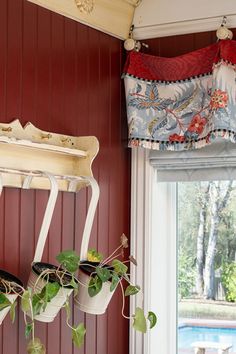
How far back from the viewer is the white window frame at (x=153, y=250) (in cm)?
275

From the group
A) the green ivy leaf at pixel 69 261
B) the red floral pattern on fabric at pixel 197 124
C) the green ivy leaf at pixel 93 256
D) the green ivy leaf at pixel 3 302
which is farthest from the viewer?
the red floral pattern on fabric at pixel 197 124

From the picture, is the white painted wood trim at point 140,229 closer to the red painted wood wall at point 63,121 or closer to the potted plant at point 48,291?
the red painted wood wall at point 63,121

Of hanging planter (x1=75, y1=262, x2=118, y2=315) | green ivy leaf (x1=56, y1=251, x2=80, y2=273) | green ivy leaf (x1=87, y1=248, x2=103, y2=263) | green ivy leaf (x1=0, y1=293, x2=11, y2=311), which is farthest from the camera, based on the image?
green ivy leaf (x1=87, y1=248, x2=103, y2=263)

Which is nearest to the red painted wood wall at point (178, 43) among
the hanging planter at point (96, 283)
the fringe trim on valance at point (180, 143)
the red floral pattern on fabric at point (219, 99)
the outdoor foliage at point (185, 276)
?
the red floral pattern on fabric at point (219, 99)

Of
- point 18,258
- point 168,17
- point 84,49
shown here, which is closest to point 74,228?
point 18,258

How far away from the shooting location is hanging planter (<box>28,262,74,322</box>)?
79.7 inches

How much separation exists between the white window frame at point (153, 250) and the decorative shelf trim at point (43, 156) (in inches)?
15.1

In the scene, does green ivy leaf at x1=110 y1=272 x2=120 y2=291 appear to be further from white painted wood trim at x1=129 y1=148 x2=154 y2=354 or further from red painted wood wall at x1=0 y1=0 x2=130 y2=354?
white painted wood trim at x1=129 y1=148 x2=154 y2=354

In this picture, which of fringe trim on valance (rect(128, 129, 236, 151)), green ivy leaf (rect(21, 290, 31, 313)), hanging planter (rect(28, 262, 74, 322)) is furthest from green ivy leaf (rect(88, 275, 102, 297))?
fringe trim on valance (rect(128, 129, 236, 151))

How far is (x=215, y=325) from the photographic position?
2764mm

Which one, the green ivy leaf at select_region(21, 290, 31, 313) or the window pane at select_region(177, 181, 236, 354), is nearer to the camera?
the green ivy leaf at select_region(21, 290, 31, 313)

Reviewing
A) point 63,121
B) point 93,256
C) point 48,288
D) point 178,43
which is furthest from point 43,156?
point 178,43

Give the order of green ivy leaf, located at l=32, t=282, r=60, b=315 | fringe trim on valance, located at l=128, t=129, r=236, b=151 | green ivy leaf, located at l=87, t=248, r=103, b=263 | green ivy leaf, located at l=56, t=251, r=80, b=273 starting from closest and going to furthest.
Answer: green ivy leaf, located at l=32, t=282, r=60, b=315 < green ivy leaf, located at l=56, t=251, r=80, b=273 < green ivy leaf, located at l=87, t=248, r=103, b=263 < fringe trim on valance, located at l=128, t=129, r=236, b=151

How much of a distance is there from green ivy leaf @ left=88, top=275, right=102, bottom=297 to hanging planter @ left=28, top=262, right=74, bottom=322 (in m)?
0.10
